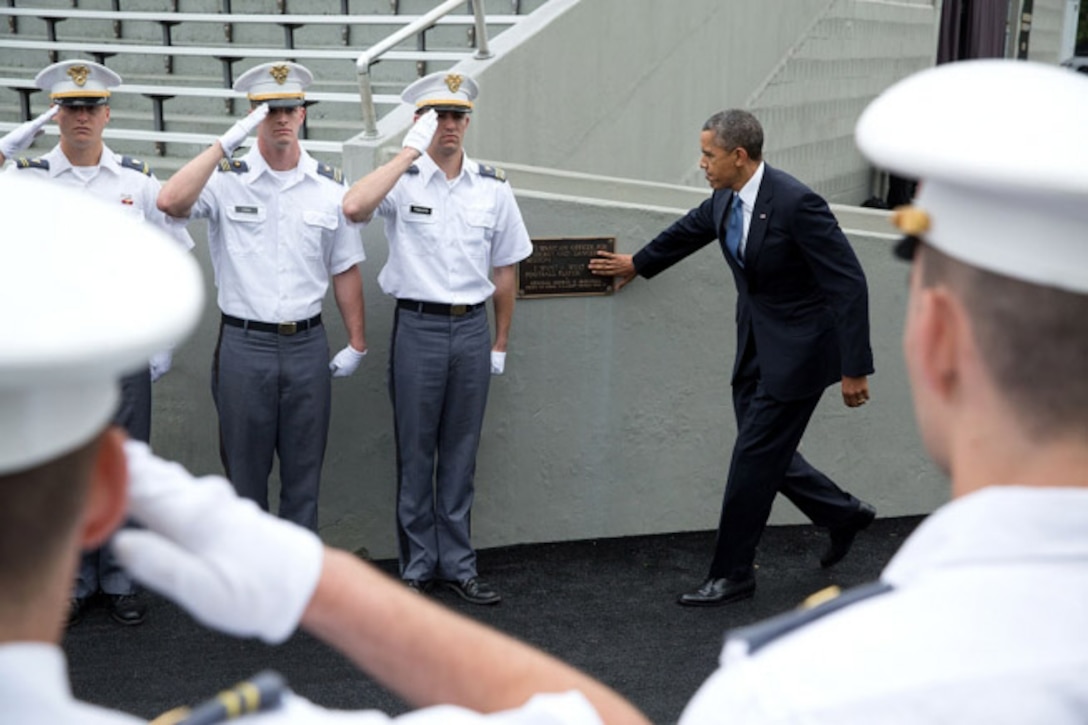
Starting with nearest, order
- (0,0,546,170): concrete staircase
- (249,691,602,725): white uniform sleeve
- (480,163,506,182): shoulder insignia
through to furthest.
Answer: (249,691,602,725): white uniform sleeve
(480,163,506,182): shoulder insignia
(0,0,546,170): concrete staircase

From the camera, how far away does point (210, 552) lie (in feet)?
3.75

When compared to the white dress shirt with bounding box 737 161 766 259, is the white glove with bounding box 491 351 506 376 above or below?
below

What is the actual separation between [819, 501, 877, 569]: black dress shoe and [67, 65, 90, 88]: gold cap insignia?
11.6 ft

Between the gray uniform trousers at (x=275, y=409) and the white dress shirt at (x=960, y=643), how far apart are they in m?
4.28

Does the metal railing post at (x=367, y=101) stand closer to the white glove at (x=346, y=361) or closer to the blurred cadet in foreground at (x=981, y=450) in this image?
the white glove at (x=346, y=361)

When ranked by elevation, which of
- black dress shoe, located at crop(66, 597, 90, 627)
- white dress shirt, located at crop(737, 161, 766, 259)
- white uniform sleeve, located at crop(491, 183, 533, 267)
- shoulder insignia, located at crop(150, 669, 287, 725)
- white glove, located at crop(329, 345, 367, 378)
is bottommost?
black dress shoe, located at crop(66, 597, 90, 627)

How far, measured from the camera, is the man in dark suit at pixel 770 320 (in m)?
5.41

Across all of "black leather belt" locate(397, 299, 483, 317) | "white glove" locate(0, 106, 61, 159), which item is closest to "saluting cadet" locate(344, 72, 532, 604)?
"black leather belt" locate(397, 299, 483, 317)

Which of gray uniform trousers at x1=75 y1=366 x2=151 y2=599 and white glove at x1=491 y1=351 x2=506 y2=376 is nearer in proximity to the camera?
gray uniform trousers at x1=75 y1=366 x2=151 y2=599

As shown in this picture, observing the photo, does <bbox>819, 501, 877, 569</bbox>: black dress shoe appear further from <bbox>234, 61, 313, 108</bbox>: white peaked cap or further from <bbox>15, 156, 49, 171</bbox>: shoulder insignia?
<bbox>15, 156, 49, 171</bbox>: shoulder insignia

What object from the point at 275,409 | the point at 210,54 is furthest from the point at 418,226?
the point at 210,54

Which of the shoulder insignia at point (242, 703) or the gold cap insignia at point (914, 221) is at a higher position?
the gold cap insignia at point (914, 221)

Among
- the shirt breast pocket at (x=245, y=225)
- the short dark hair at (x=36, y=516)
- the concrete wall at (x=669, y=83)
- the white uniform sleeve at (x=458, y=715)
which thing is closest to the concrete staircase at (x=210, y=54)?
the concrete wall at (x=669, y=83)

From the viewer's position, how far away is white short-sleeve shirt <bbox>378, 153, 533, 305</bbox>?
18.3 ft
